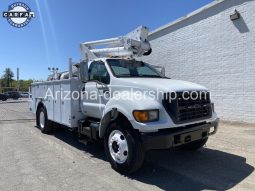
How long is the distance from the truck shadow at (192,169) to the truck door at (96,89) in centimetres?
107

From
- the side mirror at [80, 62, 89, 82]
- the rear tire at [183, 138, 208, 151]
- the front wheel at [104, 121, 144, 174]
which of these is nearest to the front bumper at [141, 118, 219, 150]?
the front wheel at [104, 121, 144, 174]

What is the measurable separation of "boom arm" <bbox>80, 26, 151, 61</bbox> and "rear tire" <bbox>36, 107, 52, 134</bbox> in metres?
2.84

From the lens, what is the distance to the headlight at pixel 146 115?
4.80 meters

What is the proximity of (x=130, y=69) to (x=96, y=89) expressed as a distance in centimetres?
93

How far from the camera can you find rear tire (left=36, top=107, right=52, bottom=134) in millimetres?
9281

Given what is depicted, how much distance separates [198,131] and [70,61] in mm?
3837

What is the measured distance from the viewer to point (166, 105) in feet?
16.2

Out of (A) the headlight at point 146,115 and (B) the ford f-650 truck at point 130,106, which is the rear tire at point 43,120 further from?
(A) the headlight at point 146,115

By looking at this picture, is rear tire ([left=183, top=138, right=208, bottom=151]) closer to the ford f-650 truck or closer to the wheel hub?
the ford f-650 truck

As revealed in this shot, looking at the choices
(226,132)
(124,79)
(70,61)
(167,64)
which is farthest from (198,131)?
(167,64)

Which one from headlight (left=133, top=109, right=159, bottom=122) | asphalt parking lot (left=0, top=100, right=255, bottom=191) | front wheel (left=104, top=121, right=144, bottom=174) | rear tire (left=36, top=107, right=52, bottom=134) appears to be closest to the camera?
asphalt parking lot (left=0, top=100, right=255, bottom=191)

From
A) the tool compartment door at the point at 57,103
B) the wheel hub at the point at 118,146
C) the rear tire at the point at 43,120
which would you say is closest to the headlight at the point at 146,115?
the wheel hub at the point at 118,146

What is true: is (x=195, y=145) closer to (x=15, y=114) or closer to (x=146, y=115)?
(x=146, y=115)

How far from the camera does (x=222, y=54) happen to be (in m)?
11.8
